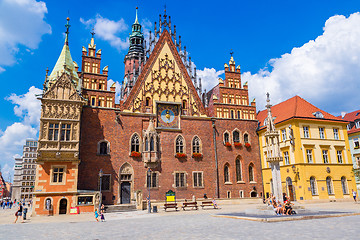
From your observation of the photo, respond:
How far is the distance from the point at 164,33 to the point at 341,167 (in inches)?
1242

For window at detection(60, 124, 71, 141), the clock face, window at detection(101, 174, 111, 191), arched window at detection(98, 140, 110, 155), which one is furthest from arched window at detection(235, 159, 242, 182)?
window at detection(60, 124, 71, 141)

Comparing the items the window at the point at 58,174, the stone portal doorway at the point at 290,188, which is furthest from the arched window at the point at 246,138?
the window at the point at 58,174

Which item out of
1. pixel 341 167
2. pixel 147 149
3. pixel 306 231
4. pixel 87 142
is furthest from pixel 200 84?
pixel 306 231

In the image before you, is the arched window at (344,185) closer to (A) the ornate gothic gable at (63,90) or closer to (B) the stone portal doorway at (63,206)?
(B) the stone portal doorway at (63,206)

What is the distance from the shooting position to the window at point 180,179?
36.4 m

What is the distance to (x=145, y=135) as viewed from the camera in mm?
35469

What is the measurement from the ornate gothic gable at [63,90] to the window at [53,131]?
10.4ft

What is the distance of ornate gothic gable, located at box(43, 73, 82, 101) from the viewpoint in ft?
102

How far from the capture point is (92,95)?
115 ft

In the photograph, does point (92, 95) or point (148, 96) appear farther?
point (148, 96)

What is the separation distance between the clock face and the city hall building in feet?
0.46

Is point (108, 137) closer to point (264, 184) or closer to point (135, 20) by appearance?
point (264, 184)

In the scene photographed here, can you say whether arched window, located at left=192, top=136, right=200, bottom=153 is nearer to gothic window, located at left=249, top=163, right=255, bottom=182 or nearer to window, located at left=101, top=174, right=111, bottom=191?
gothic window, located at left=249, top=163, right=255, bottom=182

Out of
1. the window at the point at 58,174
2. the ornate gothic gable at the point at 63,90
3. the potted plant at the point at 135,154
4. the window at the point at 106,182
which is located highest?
the ornate gothic gable at the point at 63,90
